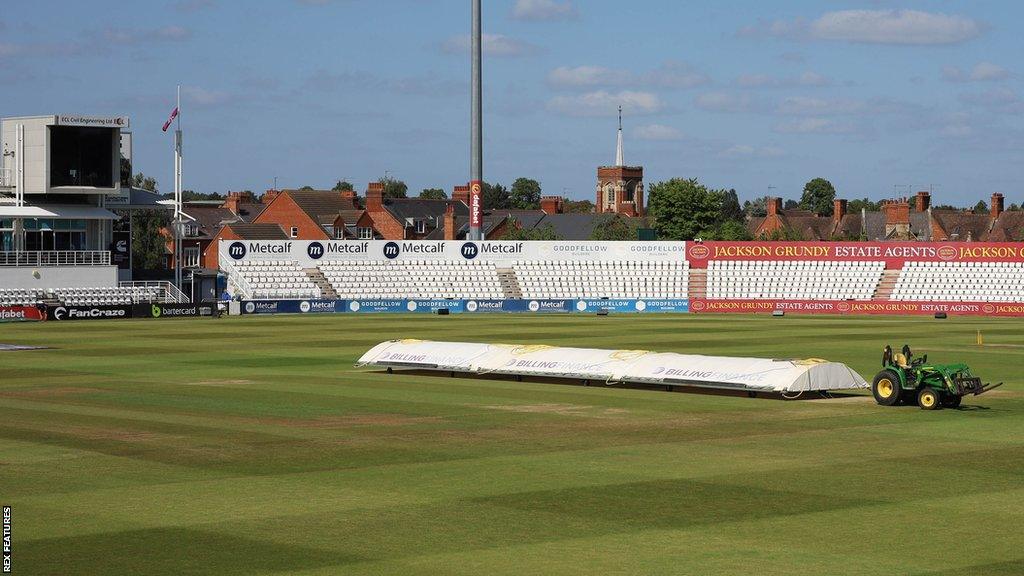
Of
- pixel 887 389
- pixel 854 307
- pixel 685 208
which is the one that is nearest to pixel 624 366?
pixel 887 389

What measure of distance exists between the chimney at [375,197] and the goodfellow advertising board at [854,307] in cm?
5246

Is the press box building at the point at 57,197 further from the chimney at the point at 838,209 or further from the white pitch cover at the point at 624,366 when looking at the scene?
the chimney at the point at 838,209

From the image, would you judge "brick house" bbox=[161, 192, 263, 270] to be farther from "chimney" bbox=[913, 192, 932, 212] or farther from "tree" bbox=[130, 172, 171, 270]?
"chimney" bbox=[913, 192, 932, 212]

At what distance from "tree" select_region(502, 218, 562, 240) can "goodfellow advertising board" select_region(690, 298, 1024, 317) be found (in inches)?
1700

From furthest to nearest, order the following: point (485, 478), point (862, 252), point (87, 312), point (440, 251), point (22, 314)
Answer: point (440, 251), point (862, 252), point (87, 312), point (22, 314), point (485, 478)

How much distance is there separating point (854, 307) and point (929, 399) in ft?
173

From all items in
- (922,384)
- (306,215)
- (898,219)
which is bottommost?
(922,384)

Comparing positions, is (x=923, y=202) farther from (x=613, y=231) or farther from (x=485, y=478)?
(x=485, y=478)

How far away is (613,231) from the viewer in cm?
12800

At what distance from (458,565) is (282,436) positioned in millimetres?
9749

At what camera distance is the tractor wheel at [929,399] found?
86.9ft

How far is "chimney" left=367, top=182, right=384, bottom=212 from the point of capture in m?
127

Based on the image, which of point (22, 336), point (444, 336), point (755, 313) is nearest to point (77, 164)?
point (22, 336)

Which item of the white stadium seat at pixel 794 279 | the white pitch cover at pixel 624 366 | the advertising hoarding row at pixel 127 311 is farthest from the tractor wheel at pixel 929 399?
the white stadium seat at pixel 794 279
